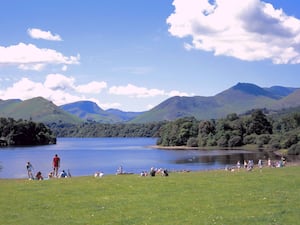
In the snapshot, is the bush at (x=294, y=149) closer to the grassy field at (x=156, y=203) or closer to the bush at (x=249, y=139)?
the bush at (x=249, y=139)

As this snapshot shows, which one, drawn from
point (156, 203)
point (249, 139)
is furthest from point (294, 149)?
point (156, 203)

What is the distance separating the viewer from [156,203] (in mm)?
A: 24703

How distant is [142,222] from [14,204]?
30.8 feet

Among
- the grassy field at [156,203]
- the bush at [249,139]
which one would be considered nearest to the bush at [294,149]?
the bush at [249,139]

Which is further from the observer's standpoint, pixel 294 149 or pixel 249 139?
pixel 249 139

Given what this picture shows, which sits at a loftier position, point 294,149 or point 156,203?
point 156,203

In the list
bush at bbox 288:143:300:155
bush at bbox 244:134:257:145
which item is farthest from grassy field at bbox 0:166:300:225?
bush at bbox 244:134:257:145

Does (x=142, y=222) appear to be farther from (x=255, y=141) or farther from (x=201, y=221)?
(x=255, y=141)

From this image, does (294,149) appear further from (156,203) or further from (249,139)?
(156,203)

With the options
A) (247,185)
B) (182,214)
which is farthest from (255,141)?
(182,214)

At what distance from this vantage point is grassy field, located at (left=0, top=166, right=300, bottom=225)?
2036 centimetres

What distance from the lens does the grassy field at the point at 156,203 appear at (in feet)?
66.8

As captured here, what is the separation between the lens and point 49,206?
2450 centimetres

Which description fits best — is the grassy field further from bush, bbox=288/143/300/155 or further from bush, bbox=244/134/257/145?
bush, bbox=244/134/257/145
